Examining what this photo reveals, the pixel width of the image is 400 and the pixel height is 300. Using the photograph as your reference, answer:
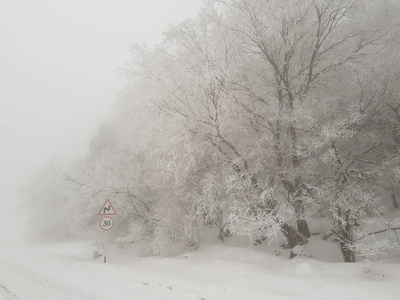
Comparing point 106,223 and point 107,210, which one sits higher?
point 107,210

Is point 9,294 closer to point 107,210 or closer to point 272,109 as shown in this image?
point 107,210

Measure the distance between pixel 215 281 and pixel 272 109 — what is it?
277 inches

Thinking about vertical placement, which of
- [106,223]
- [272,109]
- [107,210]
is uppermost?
[272,109]

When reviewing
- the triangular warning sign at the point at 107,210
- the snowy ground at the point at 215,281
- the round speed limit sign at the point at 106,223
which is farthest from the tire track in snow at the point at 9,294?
the triangular warning sign at the point at 107,210

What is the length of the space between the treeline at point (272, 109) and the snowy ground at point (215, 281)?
1.53 metres

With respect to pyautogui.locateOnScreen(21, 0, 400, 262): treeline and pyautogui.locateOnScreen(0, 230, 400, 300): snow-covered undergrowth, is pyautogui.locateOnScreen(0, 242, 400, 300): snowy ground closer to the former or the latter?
pyautogui.locateOnScreen(0, 230, 400, 300): snow-covered undergrowth

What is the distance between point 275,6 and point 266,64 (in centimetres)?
273

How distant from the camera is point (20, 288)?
973 centimetres

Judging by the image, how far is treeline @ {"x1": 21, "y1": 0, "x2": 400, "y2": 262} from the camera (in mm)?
11367

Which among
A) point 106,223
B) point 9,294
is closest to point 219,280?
point 9,294

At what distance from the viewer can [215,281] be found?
395 inches

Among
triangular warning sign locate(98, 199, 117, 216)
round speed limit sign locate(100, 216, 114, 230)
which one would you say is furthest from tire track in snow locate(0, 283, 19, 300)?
triangular warning sign locate(98, 199, 117, 216)

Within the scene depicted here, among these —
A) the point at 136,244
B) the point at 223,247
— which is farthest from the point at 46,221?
the point at 223,247

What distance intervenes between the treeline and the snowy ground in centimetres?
153
